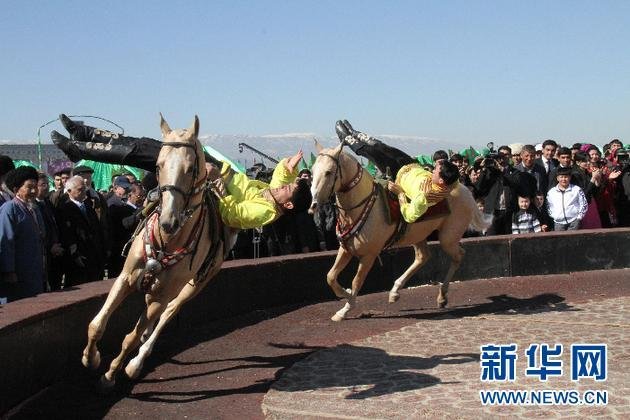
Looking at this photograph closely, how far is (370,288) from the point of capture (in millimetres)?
12562

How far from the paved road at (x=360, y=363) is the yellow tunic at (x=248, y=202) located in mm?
1428

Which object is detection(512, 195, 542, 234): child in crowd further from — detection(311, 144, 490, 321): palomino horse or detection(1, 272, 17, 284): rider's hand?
detection(1, 272, 17, 284): rider's hand

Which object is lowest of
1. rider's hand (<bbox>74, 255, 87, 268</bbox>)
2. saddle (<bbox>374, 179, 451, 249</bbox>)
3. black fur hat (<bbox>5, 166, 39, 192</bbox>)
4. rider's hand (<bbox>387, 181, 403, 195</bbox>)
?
rider's hand (<bbox>74, 255, 87, 268</bbox>)

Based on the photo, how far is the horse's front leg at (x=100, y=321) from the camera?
648 centimetres

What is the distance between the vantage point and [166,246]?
6.83 metres

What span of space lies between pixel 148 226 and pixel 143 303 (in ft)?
7.29

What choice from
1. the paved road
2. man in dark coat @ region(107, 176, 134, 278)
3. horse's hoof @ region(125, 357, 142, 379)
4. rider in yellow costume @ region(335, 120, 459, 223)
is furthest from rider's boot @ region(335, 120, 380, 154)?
horse's hoof @ region(125, 357, 142, 379)

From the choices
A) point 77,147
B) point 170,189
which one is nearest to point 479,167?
point 77,147

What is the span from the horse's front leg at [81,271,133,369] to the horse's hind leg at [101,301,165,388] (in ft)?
0.70

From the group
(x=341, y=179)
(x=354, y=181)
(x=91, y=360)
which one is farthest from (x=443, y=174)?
(x=91, y=360)

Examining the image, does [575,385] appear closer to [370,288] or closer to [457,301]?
[457,301]

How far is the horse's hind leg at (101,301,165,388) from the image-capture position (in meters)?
6.86

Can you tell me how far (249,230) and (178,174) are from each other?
7.65 meters

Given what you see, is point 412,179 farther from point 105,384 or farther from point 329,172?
point 105,384
